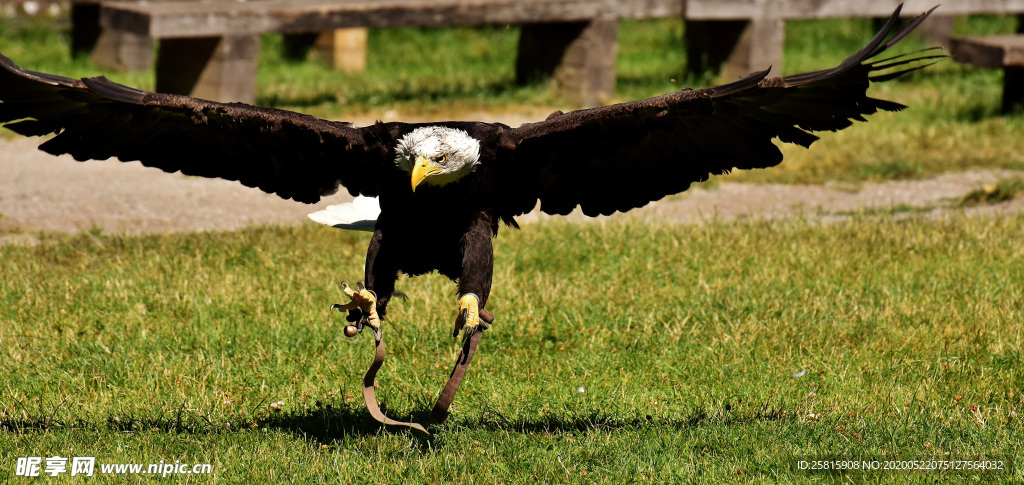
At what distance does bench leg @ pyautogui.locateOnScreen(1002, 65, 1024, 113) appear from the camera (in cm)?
1093

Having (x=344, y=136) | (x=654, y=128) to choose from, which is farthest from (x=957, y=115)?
(x=344, y=136)

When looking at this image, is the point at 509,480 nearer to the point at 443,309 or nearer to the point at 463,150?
the point at 463,150

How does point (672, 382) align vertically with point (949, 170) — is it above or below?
below

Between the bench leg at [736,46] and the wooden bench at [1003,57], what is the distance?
1761 mm

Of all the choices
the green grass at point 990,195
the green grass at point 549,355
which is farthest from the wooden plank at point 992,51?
the green grass at point 549,355

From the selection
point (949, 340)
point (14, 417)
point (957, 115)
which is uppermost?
point (957, 115)

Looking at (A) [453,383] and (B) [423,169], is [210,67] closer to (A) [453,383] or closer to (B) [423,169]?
(B) [423,169]

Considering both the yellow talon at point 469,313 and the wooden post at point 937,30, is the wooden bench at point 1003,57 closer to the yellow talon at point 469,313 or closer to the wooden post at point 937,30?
the wooden post at point 937,30

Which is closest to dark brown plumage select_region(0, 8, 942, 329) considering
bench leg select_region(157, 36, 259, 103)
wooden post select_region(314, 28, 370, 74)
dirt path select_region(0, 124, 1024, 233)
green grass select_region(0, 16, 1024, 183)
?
dirt path select_region(0, 124, 1024, 233)

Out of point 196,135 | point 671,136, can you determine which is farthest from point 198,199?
point 671,136

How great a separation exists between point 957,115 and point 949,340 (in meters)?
6.20

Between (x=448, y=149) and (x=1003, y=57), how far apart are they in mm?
7639

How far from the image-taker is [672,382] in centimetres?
518

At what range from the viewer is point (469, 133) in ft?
14.4
